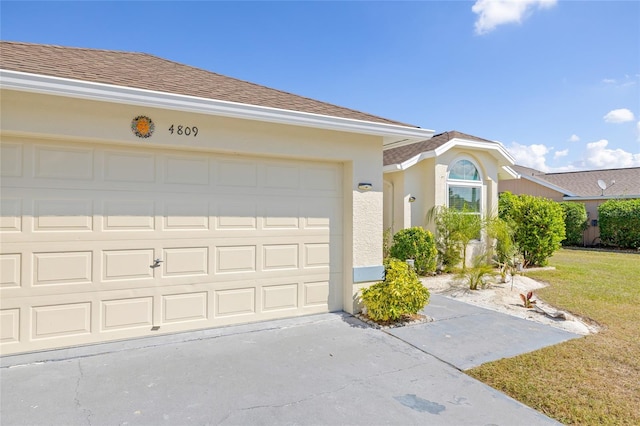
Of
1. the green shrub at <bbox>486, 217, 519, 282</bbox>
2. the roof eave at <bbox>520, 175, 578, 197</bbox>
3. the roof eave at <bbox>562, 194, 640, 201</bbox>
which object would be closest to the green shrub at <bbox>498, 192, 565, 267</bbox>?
the green shrub at <bbox>486, 217, 519, 282</bbox>

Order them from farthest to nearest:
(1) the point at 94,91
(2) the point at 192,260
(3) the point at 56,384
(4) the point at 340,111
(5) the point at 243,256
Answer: (4) the point at 340,111
(5) the point at 243,256
(2) the point at 192,260
(1) the point at 94,91
(3) the point at 56,384

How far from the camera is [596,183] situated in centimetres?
2317

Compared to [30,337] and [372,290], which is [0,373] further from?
[372,290]

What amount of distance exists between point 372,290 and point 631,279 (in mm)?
9024

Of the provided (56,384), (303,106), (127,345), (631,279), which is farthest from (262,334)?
(631,279)

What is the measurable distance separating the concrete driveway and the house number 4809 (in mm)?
3001

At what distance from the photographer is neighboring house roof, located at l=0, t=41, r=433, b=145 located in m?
4.23

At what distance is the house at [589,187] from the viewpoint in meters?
20.2

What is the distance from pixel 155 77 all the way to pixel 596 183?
28.2 m

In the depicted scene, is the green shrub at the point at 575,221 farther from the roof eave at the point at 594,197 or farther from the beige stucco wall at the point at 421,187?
the beige stucco wall at the point at 421,187

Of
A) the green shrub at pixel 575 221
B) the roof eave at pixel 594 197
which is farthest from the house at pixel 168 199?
the roof eave at pixel 594 197

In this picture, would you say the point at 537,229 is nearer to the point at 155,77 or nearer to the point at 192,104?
the point at 192,104

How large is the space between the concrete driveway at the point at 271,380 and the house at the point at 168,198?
0.54m

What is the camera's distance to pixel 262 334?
17.0 feet
